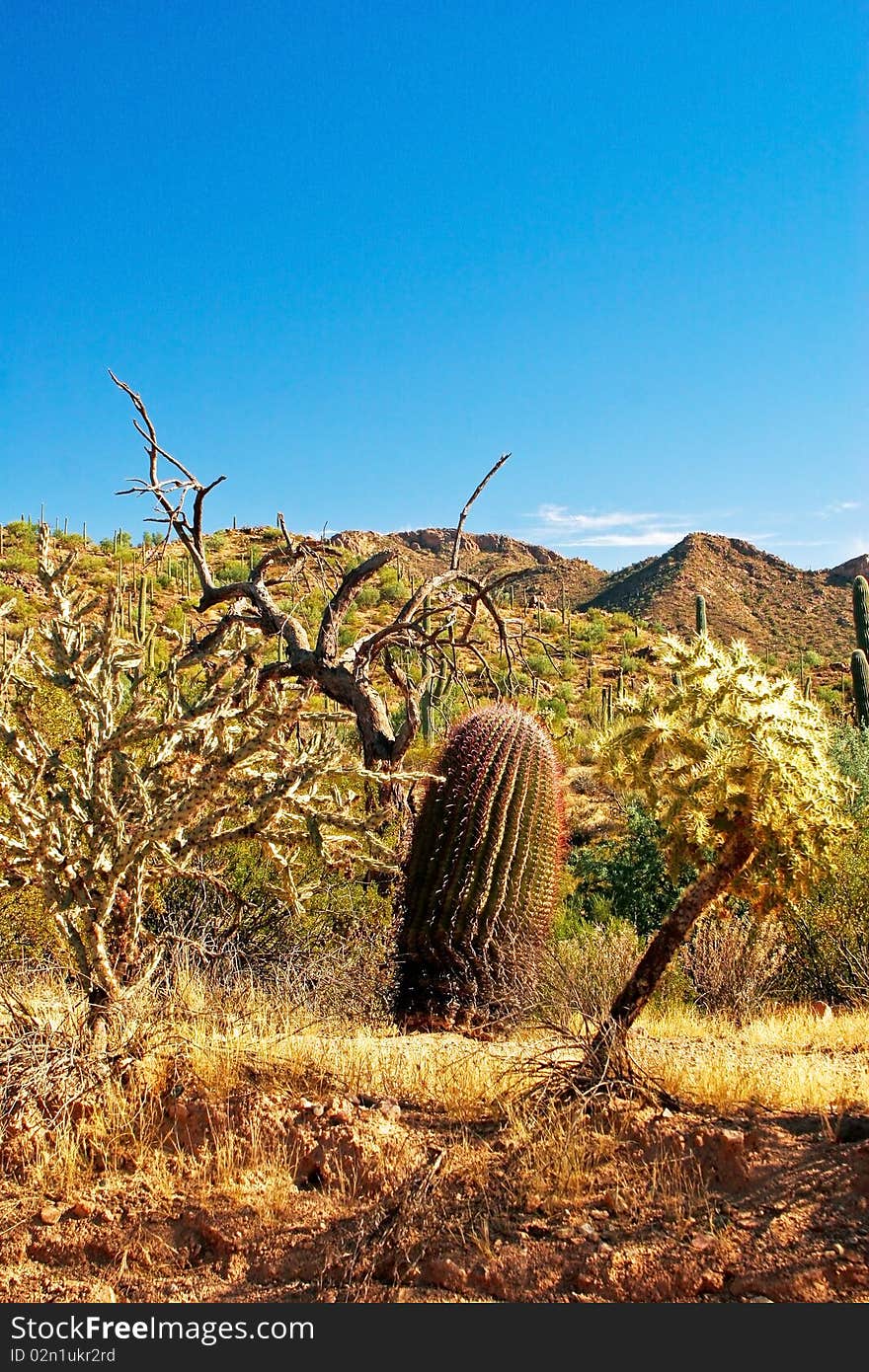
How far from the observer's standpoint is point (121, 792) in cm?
521

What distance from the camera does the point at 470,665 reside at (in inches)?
1318

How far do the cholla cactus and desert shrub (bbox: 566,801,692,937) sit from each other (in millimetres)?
7356

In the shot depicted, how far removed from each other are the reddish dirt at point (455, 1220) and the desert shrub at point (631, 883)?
794cm

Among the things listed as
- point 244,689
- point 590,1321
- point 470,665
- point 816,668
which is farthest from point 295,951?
point 816,668

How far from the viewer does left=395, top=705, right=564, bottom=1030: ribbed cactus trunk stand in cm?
637

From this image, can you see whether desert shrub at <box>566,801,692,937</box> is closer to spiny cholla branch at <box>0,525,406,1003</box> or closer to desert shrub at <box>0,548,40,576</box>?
spiny cholla branch at <box>0,525,406,1003</box>

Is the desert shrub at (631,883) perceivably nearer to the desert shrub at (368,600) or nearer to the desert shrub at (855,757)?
the desert shrub at (855,757)

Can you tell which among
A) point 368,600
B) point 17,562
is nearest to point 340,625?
point 17,562

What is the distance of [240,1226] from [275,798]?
1.96m

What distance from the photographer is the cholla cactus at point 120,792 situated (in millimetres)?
4789

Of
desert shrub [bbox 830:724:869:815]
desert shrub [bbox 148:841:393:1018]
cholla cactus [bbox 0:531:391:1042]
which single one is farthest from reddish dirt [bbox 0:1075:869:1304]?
desert shrub [bbox 830:724:869:815]

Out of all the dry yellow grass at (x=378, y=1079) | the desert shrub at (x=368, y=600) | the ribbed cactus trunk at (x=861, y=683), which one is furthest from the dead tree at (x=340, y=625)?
the desert shrub at (x=368, y=600)

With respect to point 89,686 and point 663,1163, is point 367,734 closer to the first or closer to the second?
point 89,686

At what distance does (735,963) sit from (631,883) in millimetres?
4963
